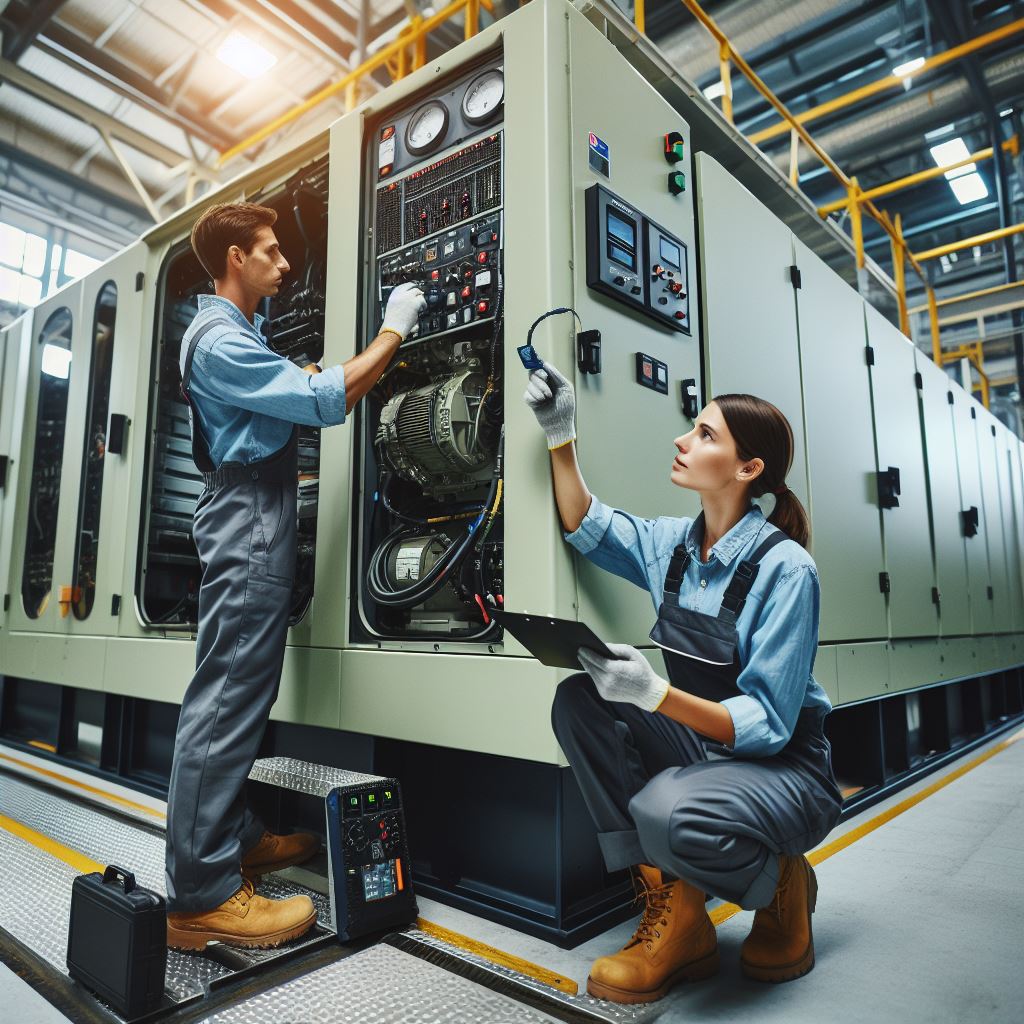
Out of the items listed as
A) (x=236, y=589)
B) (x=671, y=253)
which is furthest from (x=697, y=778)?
(x=671, y=253)

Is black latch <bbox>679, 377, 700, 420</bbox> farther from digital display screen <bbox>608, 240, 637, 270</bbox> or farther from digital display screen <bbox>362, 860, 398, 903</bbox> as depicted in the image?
digital display screen <bbox>362, 860, 398, 903</bbox>

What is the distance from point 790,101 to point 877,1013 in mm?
7857

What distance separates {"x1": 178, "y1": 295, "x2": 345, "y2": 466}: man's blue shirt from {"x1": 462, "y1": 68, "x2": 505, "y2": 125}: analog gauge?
1.06m

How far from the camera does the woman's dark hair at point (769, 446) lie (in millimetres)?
1942

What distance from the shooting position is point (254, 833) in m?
2.44

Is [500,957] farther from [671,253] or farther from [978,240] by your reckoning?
[978,240]

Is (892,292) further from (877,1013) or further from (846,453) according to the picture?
(877,1013)

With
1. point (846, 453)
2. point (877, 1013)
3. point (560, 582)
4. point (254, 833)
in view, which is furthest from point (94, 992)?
point (846, 453)

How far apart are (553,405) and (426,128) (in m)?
1.31

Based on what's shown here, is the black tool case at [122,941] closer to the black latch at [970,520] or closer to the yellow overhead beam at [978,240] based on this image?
the black latch at [970,520]

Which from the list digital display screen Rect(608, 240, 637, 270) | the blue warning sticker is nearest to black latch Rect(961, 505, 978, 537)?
digital display screen Rect(608, 240, 637, 270)

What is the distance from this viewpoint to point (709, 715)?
1611mm

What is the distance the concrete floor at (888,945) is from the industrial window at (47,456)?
Result: 3442mm

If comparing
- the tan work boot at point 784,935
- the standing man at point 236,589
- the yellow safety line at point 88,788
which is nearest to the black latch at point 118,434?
the yellow safety line at point 88,788
